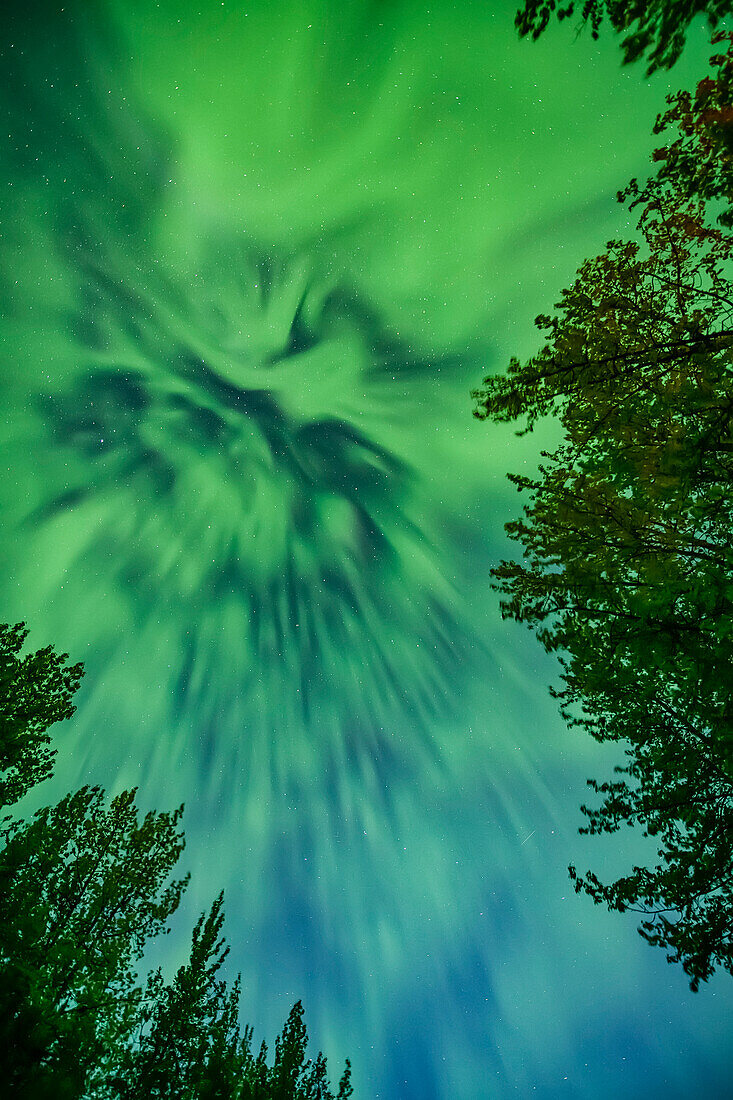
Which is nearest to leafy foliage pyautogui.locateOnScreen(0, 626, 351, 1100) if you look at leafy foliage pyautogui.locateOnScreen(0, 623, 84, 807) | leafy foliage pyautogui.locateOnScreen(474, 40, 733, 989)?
leafy foliage pyautogui.locateOnScreen(0, 623, 84, 807)

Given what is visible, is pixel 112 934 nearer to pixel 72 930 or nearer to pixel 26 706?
pixel 72 930

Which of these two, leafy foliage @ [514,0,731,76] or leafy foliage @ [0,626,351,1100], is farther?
leafy foliage @ [0,626,351,1100]

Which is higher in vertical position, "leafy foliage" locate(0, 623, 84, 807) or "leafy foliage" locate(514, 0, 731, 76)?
"leafy foliage" locate(0, 623, 84, 807)

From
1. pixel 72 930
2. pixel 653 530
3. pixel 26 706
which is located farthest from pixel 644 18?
pixel 72 930

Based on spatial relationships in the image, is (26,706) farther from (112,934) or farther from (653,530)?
(653,530)

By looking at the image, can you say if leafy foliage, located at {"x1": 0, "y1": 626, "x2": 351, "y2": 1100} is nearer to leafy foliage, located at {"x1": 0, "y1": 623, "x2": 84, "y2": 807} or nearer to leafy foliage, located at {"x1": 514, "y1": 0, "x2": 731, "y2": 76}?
leafy foliage, located at {"x1": 0, "y1": 623, "x2": 84, "y2": 807}

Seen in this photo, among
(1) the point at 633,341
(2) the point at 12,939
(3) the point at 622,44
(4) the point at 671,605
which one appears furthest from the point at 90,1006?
(3) the point at 622,44

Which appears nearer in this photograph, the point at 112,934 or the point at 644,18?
the point at 644,18

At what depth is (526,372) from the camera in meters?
5.43

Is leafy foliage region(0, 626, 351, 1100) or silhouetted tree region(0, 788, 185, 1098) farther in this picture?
leafy foliage region(0, 626, 351, 1100)

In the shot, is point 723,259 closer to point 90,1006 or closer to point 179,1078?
point 90,1006

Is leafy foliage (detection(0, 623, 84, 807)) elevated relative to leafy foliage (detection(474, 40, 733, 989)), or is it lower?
elevated

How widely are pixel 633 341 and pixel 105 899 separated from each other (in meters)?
16.9

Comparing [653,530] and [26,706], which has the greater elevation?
[26,706]
